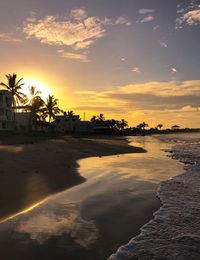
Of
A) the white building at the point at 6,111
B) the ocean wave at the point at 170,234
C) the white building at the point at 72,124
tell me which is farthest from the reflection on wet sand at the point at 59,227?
the white building at the point at 72,124

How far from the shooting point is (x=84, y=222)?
7934 mm

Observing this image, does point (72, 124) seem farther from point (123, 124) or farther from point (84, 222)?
point (84, 222)

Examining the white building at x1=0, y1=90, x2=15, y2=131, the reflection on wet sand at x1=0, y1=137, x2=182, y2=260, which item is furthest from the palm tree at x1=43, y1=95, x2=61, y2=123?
the reflection on wet sand at x1=0, y1=137, x2=182, y2=260

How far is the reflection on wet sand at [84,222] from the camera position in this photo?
6.15m

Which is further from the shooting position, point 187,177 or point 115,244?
point 187,177

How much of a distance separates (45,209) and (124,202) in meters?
2.60

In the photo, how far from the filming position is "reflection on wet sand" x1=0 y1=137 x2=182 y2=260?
242 inches

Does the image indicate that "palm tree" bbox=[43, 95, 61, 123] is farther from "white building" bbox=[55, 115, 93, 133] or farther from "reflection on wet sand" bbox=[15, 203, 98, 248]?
"reflection on wet sand" bbox=[15, 203, 98, 248]

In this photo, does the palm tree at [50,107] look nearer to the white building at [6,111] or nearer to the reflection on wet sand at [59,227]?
the white building at [6,111]

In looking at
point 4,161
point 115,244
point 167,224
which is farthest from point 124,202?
point 4,161

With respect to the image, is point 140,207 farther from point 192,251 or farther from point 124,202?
point 192,251

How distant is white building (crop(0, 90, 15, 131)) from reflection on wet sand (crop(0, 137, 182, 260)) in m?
46.0

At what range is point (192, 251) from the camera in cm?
625

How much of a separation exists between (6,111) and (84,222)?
52.2 metres
